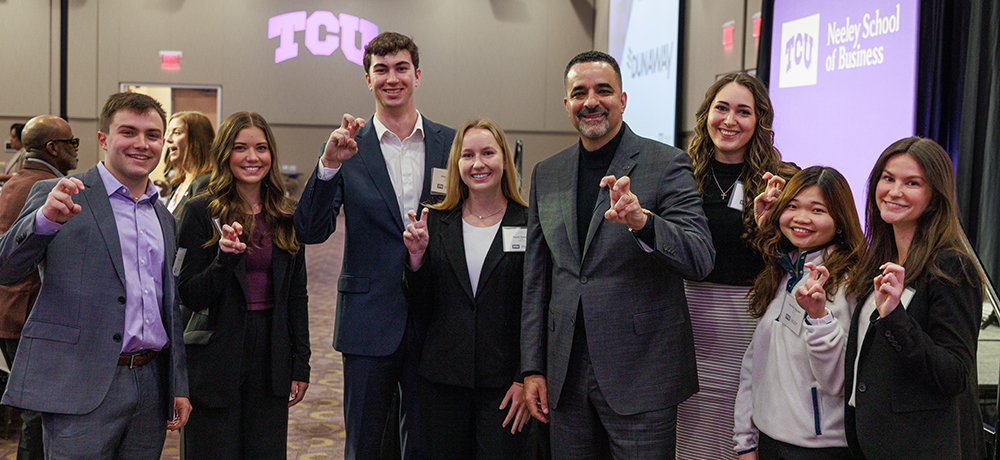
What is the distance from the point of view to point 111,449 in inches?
80.0

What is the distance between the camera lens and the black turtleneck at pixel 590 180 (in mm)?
2133

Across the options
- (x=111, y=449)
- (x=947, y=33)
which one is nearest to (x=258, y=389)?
(x=111, y=449)

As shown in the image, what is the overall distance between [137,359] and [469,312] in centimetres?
100

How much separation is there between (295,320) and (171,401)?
21.1 inches

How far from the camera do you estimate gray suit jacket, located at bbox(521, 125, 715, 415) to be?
6.54 feet

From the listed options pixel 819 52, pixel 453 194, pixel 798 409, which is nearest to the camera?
pixel 798 409

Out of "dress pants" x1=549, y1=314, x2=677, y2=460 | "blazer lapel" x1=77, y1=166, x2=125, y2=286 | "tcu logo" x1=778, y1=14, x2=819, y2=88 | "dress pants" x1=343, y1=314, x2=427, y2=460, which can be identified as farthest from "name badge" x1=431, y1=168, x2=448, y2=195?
"tcu logo" x1=778, y1=14, x2=819, y2=88

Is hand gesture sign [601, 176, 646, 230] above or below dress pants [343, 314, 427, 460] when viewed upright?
above

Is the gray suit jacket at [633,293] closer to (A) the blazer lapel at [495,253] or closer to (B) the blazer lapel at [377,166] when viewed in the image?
(A) the blazer lapel at [495,253]

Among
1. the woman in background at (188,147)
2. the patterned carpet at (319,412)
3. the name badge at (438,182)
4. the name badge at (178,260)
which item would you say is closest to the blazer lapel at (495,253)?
the name badge at (438,182)

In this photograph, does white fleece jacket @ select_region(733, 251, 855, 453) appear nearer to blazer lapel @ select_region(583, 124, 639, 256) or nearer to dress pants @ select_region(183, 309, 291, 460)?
blazer lapel @ select_region(583, 124, 639, 256)

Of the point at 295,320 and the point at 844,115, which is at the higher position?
the point at 844,115

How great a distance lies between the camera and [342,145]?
238cm

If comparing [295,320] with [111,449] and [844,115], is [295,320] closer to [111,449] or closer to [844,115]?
[111,449]
